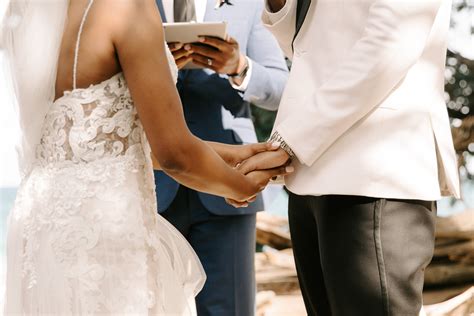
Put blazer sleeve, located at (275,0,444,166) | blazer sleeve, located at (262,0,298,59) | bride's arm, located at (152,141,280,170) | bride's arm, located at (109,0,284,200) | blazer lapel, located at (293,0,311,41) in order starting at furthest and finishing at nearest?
bride's arm, located at (152,141,280,170) → blazer sleeve, located at (262,0,298,59) → blazer lapel, located at (293,0,311,41) → blazer sleeve, located at (275,0,444,166) → bride's arm, located at (109,0,284,200)

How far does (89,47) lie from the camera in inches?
79.0

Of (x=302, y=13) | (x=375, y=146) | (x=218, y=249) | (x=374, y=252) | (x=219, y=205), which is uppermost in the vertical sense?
(x=302, y=13)

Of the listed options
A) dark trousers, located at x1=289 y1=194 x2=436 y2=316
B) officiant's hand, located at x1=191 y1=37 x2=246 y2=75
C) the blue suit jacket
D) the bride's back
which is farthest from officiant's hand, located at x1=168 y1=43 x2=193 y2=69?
dark trousers, located at x1=289 y1=194 x2=436 y2=316

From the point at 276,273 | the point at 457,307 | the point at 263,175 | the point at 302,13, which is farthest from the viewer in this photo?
the point at 276,273

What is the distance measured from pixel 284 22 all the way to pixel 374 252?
0.74 meters

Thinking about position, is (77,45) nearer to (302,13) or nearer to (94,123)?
(94,123)

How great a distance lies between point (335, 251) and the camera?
2.14 m

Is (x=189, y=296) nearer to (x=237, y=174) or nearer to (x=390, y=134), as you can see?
(x=237, y=174)

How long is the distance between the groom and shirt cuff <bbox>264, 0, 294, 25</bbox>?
0.47 ft

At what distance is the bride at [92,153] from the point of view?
1991 millimetres

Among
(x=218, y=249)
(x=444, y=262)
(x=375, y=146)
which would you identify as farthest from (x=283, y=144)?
(x=444, y=262)

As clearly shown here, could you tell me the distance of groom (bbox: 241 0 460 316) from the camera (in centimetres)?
208

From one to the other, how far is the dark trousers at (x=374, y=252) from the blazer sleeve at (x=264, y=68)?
0.99m

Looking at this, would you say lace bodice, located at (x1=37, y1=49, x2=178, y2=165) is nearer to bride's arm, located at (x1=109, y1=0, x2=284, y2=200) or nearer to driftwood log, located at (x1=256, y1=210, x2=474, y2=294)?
bride's arm, located at (x1=109, y1=0, x2=284, y2=200)
